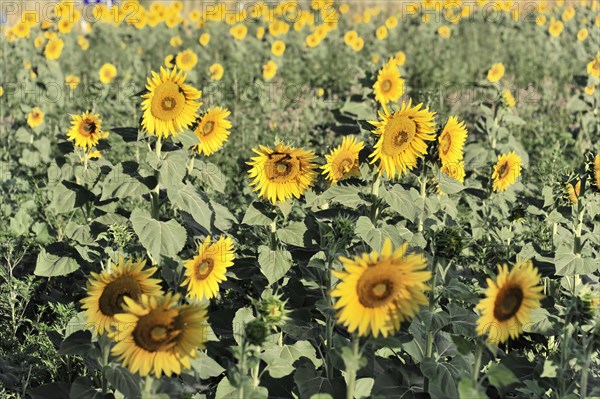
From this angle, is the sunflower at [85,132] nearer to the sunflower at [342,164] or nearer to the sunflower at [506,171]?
the sunflower at [342,164]

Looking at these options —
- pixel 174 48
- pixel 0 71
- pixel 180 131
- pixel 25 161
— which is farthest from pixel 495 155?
pixel 174 48

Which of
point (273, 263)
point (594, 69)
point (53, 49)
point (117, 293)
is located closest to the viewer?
point (117, 293)

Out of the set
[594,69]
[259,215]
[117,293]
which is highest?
[594,69]

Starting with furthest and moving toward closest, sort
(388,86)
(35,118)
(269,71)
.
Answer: (269,71)
(35,118)
(388,86)

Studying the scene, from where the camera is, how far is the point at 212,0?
61.4 feet

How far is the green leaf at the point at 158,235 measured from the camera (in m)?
3.12

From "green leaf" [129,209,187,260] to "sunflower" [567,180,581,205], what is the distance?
6.38 ft

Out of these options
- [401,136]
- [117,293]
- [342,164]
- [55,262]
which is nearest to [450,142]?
[401,136]

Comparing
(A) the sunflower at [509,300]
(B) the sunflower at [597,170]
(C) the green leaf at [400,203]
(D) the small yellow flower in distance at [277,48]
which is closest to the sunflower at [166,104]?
(C) the green leaf at [400,203]

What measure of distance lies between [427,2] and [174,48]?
17.1 feet

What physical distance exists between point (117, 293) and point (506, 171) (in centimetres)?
294

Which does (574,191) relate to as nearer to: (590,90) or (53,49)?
(590,90)

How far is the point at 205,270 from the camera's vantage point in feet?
9.32

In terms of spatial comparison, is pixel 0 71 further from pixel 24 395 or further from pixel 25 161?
pixel 24 395
